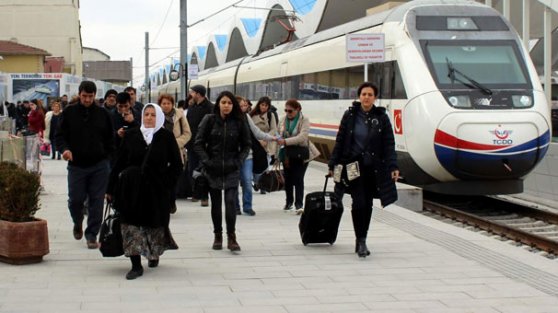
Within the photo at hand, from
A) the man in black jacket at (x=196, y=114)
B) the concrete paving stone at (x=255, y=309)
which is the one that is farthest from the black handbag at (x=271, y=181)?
the concrete paving stone at (x=255, y=309)

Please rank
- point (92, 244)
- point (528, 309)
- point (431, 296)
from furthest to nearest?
point (92, 244) → point (431, 296) → point (528, 309)

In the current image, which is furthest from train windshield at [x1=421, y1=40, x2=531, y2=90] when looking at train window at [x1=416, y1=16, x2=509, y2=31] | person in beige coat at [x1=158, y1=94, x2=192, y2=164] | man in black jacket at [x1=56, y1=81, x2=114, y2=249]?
man in black jacket at [x1=56, y1=81, x2=114, y2=249]

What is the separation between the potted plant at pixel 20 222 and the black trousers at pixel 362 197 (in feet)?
9.39

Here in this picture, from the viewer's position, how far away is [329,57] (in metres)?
18.3

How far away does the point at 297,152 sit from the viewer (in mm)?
11016

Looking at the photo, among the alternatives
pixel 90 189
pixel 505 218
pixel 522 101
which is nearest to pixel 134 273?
pixel 90 189

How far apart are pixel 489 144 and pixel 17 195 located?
24.2 feet

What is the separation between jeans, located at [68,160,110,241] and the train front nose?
5.94 metres

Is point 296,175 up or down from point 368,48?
down

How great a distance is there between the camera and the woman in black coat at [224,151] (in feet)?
27.1

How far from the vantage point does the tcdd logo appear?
41.1ft

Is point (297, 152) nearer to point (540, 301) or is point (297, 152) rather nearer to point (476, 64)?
point (476, 64)

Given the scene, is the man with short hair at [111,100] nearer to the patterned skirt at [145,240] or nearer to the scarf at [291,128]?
the scarf at [291,128]

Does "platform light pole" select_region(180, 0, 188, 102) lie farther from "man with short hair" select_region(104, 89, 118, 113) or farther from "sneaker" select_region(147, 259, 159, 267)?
"sneaker" select_region(147, 259, 159, 267)
